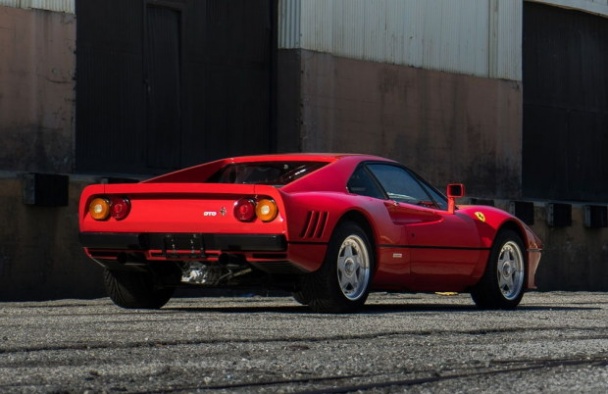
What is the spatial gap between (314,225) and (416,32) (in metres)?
11.3

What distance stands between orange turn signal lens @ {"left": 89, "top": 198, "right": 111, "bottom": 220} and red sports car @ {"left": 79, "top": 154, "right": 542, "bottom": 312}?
0.03 feet

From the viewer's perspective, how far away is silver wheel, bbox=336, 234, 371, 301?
1102cm

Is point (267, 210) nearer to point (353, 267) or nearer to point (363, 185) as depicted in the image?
point (353, 267)

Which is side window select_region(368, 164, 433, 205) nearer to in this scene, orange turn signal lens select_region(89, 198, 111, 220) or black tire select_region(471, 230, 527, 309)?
black tire select_region(471, 230, 527, 309)

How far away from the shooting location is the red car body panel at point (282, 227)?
34.9 feet

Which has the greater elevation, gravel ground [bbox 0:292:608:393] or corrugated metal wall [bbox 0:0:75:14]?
corrugated metal wall [bbox 0:0:75:14]

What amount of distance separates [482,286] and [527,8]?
1249cm

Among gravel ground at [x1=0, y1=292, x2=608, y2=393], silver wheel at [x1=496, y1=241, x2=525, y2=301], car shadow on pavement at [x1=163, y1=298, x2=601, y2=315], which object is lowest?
car shadow on pavement at [x1=163, y1=298, x2=601, y2=315]

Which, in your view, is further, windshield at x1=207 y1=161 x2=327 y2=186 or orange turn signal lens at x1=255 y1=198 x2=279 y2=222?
windshield at x1=207 y1=161 x2=327 y2=186

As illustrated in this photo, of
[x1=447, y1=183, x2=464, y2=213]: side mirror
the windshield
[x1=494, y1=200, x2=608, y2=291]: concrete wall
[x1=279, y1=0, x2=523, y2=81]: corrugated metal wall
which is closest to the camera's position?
the windshield

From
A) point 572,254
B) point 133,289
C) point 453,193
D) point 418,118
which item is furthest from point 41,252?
point 572,254

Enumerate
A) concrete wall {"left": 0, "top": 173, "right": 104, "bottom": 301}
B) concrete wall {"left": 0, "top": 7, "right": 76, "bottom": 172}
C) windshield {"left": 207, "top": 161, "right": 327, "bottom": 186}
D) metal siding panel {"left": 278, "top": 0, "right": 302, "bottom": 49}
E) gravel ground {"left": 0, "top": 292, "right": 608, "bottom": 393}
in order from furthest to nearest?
metal siding panel {"left": 278, "top": 0, "right": 302, "bottom": 49} < concrete wall {"left": 0, "top": 7, "right": 76, "bottom": 172} < concrete wall {"left": 0, "top": 173, "right": 104, "bottom": 301} < windshield {"left": 207, "top": 161, "right": 327, "bottom": 186} < gravel ground {"left": 0, "top": 292, "right": 608, "bottom": 393}

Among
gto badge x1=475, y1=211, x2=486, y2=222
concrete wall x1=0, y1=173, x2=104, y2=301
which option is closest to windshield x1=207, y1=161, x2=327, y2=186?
gto badge x1=475, y1=211, x2=486, y2=222

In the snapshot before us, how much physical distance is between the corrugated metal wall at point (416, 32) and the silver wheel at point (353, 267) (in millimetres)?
8813
